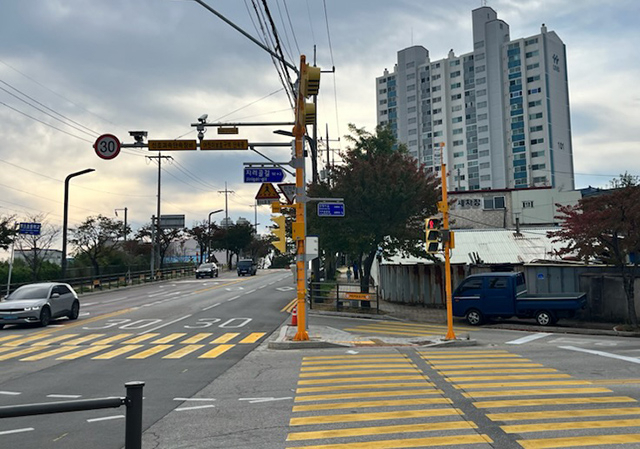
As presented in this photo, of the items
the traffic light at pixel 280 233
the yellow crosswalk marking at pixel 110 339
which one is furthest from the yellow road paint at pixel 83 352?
the traffic light at pixel 280 233

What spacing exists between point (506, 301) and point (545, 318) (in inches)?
60.3

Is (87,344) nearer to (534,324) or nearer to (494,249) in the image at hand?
(534,324)

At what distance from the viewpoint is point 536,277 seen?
24328mm

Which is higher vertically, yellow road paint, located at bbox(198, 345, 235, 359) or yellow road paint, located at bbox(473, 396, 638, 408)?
yellow road paint, located at bbox(473, 396, 638, 408)

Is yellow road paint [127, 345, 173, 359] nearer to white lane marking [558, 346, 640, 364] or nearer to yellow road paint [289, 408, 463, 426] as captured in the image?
yellow road paint [289, 408, 463, 426]

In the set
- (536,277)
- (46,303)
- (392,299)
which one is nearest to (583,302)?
(536,277)

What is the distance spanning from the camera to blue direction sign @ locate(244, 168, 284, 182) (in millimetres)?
16578

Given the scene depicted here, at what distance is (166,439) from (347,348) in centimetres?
888

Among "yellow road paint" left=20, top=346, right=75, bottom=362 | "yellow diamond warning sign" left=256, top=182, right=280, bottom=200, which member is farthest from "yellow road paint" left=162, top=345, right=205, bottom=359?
"yellow diamond warning sign" left=256, top=182, right=280, bottom=200

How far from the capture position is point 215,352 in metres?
14.9

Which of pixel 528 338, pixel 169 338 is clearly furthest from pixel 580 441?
pixel 169 338

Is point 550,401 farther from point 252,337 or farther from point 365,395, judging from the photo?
point 252,337

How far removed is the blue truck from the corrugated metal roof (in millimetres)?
7413

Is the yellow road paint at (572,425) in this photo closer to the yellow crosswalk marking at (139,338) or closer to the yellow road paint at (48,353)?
the yellow road paint at (48,353)
